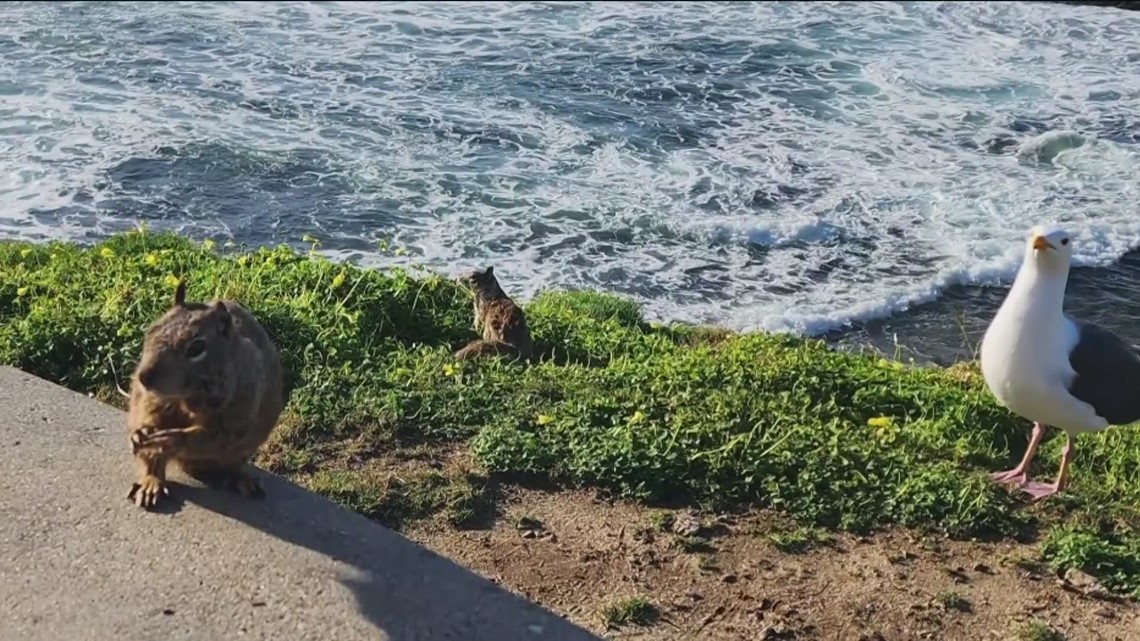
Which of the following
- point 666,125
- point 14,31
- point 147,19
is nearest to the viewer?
point 666,125

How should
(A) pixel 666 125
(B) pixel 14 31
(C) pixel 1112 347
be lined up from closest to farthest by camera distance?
(C) pixel 1112 347, (A) pixel 666 125, (B) pixel 14 31

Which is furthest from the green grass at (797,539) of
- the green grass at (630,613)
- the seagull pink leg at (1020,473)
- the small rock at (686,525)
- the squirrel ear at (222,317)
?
the squirrel ear at (222,317)

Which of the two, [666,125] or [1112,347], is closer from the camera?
[1112,347]

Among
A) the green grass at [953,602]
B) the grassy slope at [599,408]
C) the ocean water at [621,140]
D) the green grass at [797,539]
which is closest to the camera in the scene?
the green grass at [953,602]

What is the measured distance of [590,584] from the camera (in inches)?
174

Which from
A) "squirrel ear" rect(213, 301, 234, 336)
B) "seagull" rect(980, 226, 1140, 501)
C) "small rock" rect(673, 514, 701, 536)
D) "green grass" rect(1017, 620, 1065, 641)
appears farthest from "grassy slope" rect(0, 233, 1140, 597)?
"squirrel ear" rect(213, 301, 234, 336)

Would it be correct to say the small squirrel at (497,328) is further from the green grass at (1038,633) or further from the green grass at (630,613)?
→ the green grass at (1038,633)

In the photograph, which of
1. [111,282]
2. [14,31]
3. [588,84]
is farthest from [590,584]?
[14,31]

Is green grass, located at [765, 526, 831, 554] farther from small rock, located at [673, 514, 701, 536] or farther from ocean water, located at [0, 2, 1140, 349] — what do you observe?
ocean water, located at [0, 2, 1140, 349]

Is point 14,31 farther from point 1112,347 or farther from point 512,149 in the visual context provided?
point 1112,347

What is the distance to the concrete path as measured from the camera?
3.62 m

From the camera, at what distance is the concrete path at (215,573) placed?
362 centimetres

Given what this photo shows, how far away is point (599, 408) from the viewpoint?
5629mm

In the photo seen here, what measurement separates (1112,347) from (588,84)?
35.2 feet
